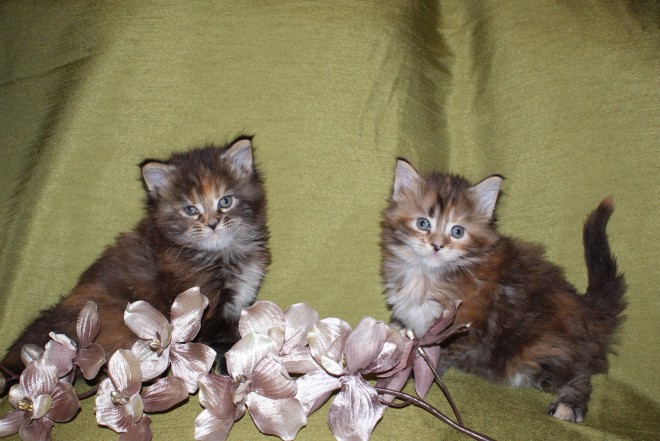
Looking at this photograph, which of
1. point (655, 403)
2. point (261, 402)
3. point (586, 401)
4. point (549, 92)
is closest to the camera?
point (261, 402)

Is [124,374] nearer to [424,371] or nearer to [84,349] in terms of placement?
[84,349]

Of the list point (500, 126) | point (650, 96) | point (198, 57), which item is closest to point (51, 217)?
point (198, 57)

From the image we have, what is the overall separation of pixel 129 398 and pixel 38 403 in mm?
251

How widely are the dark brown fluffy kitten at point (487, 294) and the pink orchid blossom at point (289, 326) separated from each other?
483mm

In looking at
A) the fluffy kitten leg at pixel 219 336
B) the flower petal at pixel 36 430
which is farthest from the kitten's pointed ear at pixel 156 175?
the flower petal at pixel 36 430

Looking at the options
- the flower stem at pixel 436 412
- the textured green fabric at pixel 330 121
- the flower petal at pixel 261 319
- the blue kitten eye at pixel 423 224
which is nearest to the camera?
the flower stem at pixel 436 412

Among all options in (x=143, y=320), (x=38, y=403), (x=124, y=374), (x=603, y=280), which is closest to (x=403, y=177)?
(x=603, y=280)

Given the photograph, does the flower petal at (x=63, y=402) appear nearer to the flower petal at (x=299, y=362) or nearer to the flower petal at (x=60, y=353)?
the flower petal at (x=60, y=353)

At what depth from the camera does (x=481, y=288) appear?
207cm

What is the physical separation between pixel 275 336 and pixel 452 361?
2.48ft

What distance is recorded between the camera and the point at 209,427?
1.62 m

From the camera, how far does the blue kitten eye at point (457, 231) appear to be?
6.78ft

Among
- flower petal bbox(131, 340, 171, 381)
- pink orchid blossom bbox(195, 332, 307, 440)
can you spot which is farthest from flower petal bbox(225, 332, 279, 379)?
flower petal bbox(131, 340, 171, 381)

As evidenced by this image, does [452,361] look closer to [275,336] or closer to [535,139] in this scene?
[275,336]
